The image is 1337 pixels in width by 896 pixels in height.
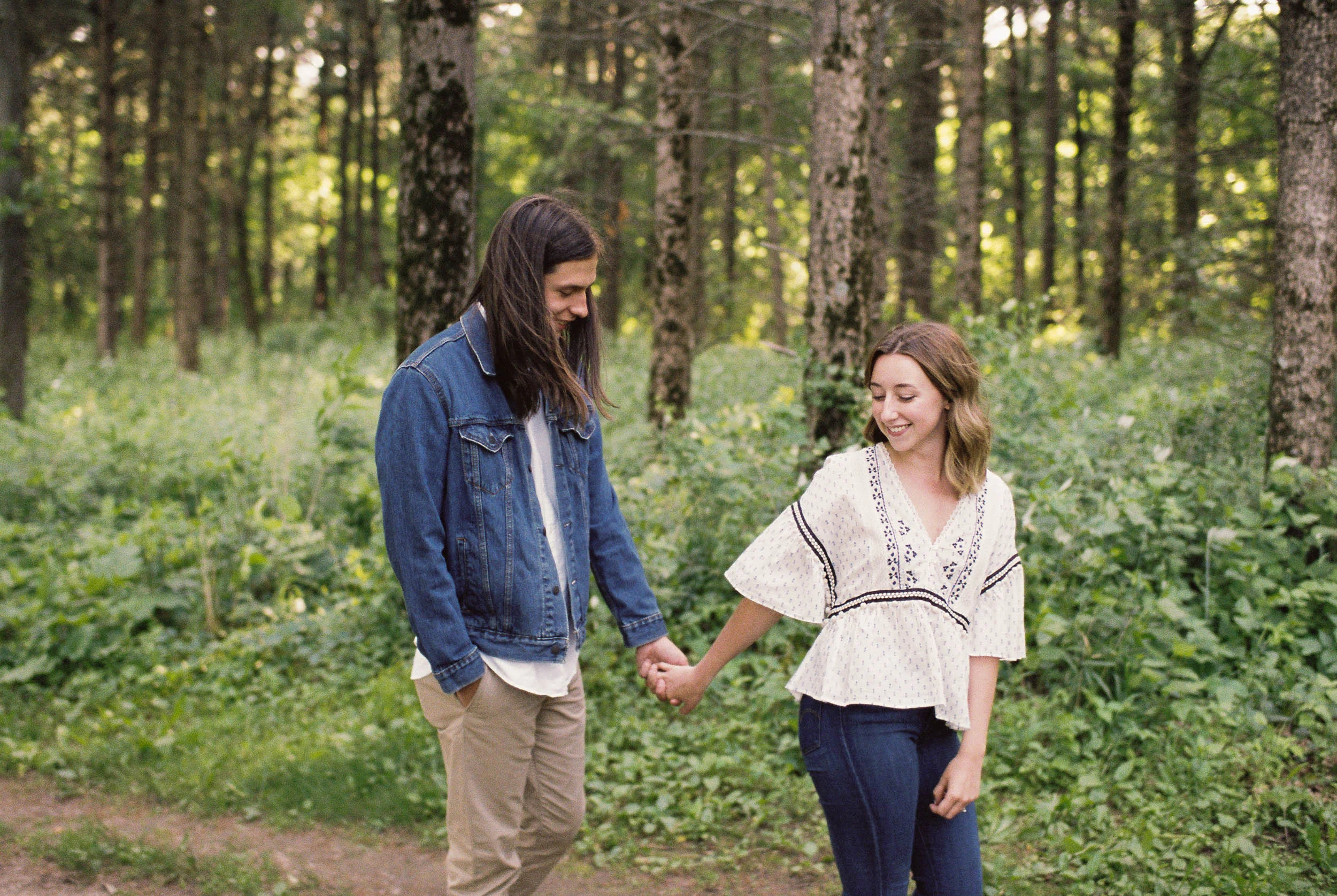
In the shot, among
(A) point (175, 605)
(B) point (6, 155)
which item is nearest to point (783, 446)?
(A) point (175, 605)

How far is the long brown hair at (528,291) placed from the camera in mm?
2643

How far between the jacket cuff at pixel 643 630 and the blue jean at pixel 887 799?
0.73 metres

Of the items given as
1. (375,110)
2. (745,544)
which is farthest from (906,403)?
(375,110)

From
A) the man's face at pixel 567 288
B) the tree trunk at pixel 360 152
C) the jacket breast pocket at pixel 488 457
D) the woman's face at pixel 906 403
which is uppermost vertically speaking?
the tree trunk at pixel 360 152

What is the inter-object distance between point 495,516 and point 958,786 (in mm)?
1363

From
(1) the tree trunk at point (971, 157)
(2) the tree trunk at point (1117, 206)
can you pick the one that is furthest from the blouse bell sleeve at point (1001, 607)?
(2) the tree trunk at point (1117, 206)

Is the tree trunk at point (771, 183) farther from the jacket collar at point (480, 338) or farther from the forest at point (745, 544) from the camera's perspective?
the jacket collar at point (480, 338)

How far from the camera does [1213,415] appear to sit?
20.9 ft

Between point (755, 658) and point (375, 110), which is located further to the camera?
point (375, 110)

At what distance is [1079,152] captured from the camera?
1988cm

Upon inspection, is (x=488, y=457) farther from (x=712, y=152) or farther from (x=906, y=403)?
(x=712, y=152)

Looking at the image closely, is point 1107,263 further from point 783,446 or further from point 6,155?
point 6,155

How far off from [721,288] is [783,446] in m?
9.98

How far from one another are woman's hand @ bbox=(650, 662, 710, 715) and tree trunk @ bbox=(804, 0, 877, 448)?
3157 mm
